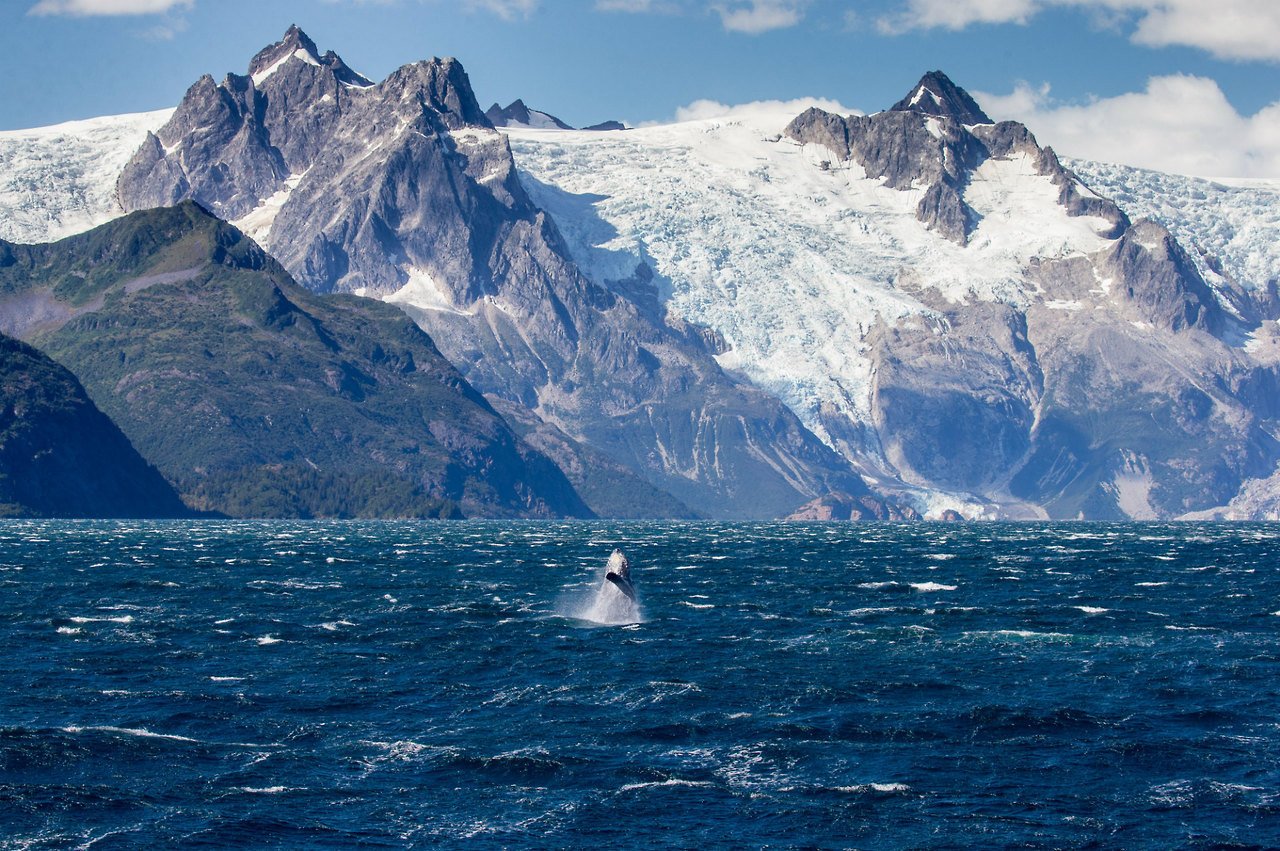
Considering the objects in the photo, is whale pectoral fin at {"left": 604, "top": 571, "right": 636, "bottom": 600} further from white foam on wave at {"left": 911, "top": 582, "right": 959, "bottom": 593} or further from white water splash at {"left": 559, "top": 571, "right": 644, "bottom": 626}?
white foam on wave at {"left": 911, "top": 582, "right": 959, "bottom": 593}

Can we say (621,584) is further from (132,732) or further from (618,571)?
(132,732)

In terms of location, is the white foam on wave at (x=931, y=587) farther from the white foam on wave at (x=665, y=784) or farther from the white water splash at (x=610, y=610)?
the white foam on wave at (x=665, y=784)

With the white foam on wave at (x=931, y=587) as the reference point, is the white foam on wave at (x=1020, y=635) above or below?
above

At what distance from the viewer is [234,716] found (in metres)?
101

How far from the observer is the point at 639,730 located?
321ft

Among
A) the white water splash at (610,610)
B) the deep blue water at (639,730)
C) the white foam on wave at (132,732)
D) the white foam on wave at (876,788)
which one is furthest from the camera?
the white water splash at (610,610)

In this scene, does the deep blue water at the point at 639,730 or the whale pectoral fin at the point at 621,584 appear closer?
the deep blue water at the point at 639,730

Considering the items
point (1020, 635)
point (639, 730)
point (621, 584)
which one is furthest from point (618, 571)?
point (639, 730)

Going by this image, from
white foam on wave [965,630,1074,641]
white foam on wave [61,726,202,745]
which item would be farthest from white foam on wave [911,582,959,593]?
white foam on wave [61,726,202,745]

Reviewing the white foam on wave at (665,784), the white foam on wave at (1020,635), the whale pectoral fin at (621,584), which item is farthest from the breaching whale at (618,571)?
the white foam on wave at (665,784)

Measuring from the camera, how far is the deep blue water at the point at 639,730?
258 feet

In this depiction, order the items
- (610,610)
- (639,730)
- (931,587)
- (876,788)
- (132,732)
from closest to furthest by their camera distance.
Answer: (876,788), (132,732), (639,730), (610,610), (931,587)

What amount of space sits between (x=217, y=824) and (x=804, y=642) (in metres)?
64.5

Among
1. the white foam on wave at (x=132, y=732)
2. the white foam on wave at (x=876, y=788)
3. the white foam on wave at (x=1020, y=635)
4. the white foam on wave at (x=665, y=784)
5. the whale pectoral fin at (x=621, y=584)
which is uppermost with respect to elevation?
the whale pectoral fin at (x=621, y=584)
